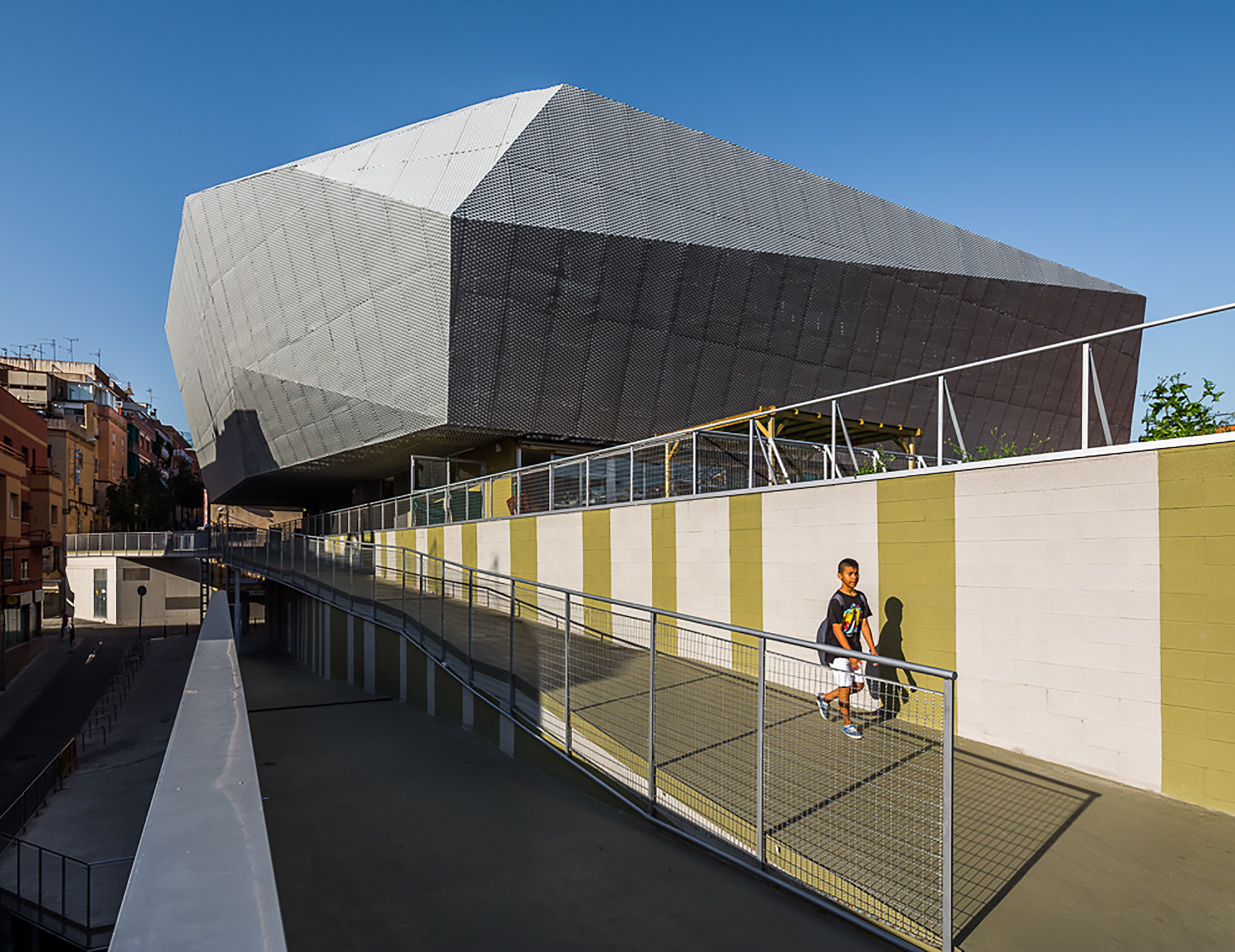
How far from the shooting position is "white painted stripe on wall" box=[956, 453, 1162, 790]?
18.4 ft

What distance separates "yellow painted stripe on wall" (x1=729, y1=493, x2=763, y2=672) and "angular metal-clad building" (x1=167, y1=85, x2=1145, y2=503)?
374 inches

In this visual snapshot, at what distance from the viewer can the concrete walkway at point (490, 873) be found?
4320mm

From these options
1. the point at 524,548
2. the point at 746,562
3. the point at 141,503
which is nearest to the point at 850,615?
the point at 746,562

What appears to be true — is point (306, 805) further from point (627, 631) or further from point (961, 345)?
point (961, 345)

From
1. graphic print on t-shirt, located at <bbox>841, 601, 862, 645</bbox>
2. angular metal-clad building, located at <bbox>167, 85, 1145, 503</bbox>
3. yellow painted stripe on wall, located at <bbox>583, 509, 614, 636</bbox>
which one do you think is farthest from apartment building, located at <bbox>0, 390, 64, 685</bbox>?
graphic print on t-shirt, located at <bbox>841, 601, 862, 645</bbox>

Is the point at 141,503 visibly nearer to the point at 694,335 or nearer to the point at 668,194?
the point at 694,335

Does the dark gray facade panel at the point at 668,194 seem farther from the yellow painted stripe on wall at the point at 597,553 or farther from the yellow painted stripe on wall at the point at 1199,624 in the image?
the yellow painted stripe on wall at the point at 1199,624

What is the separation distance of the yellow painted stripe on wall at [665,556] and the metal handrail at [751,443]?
270 millimetres

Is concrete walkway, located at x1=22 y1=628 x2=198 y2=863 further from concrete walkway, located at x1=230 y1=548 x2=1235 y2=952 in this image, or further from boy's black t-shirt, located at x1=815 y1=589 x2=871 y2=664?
boy's black t-shirt, located at x1=815 y1=589 x2=871 y2=664

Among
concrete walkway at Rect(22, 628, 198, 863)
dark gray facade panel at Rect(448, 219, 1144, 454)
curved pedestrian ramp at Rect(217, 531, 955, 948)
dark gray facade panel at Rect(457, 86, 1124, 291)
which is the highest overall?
dark gray facade panel at Rect(457, 86, 1124, 291)

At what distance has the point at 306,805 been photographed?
7949mm

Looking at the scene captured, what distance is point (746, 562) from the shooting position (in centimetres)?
948

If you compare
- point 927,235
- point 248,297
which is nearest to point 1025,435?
point 927,235

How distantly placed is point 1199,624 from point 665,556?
6.77 meters
